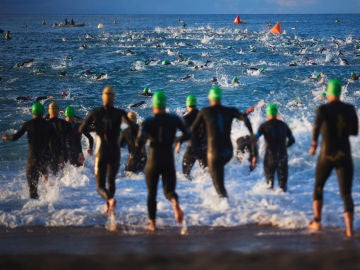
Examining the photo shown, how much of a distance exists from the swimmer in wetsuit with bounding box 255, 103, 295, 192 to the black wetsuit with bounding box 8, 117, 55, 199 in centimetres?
393

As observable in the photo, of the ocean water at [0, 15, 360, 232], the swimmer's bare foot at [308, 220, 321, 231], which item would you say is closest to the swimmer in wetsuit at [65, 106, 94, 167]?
the ocean water at [0, 15, 360, 232]

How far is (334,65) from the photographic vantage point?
31.9 meters

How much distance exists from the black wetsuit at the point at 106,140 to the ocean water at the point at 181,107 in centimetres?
69

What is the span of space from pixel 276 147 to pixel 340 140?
2358 millimetres

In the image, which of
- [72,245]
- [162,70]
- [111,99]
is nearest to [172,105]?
[162,70]

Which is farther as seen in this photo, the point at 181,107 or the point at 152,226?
the point at 181,107

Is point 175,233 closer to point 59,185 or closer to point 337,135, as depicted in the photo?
point 337,135

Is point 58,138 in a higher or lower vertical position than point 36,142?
higher

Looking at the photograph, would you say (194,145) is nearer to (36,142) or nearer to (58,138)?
(58,138)

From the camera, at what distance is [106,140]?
721 centimetres

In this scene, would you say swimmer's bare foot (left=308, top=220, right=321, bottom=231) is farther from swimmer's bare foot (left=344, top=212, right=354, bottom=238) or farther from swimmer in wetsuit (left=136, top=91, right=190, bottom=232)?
swimmer in wetsuit (left=136, top=91, right=190, bottom=232)

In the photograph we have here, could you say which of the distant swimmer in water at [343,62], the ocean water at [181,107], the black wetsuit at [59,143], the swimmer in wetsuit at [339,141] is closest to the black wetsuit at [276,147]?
the ocean water at [181,107]

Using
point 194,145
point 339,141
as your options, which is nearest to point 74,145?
point 194,145

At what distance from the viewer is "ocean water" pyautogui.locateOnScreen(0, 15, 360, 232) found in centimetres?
746
